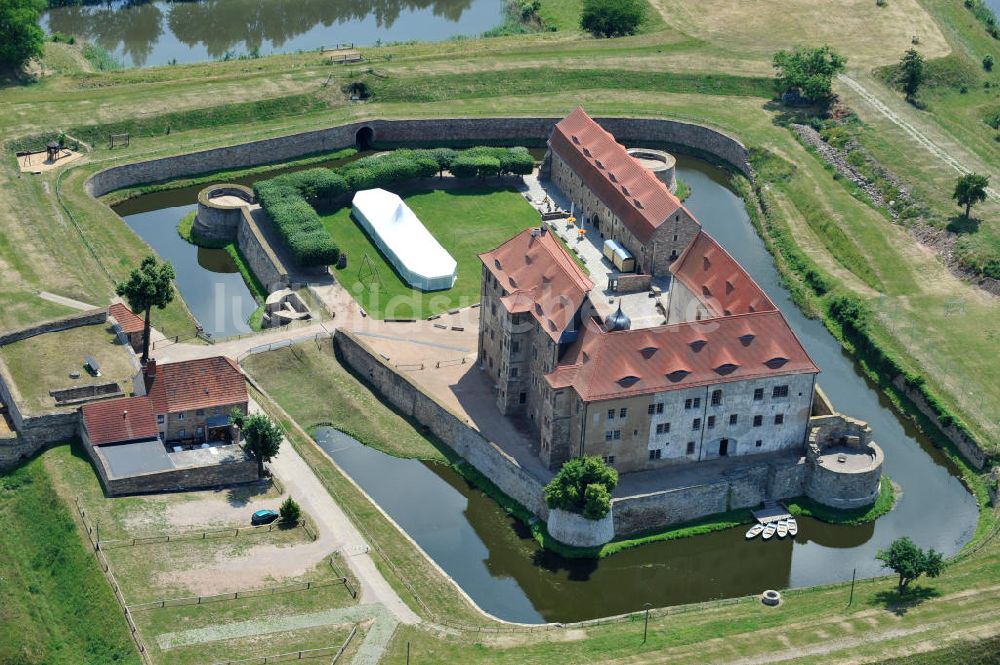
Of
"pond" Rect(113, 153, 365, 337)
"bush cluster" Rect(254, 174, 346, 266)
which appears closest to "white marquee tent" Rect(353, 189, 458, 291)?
"bush cluster" Rect(254, 174, 346, 266)

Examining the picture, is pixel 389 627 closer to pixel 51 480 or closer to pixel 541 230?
pixel 51 480

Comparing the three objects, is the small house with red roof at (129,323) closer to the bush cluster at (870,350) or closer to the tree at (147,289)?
the tree at (147,289)

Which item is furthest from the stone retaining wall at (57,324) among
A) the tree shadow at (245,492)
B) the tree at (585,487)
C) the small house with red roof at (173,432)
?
the tree at (585,487)

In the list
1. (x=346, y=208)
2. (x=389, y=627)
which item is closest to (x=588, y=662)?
(x=389, y=627)

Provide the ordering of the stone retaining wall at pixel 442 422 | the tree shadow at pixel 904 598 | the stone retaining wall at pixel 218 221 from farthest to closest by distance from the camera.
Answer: the stone retaining wall at pixel 218 221 → the stone retaining wall at pixel 442 422 → the tree shadow at pixel 904 598

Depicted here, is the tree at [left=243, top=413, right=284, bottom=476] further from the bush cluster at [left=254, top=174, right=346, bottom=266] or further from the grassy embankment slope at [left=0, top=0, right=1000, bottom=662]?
the bush cluster at [left=254, top=174, right=346, bottom=266]
